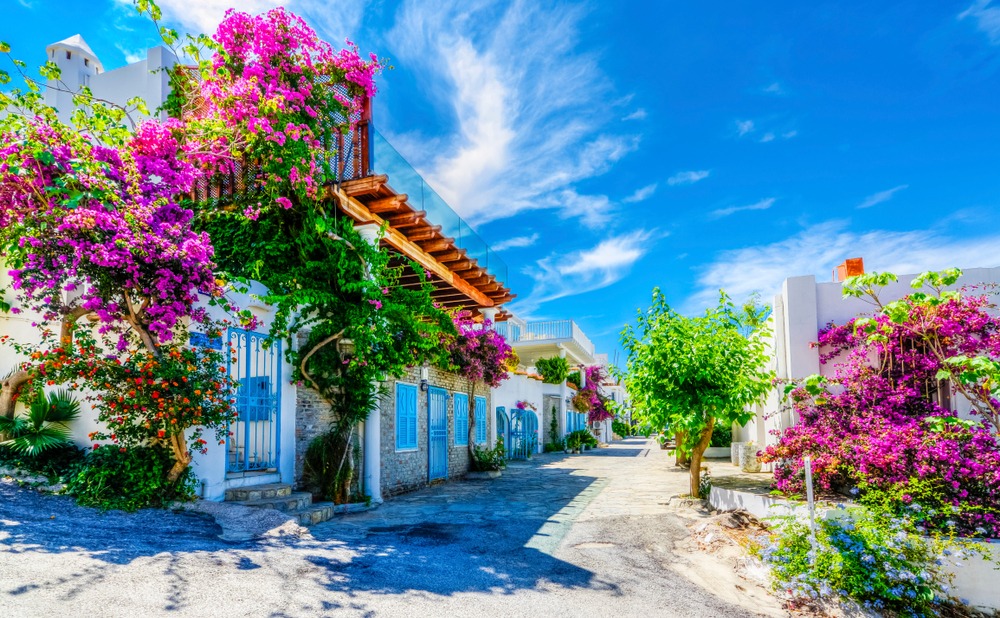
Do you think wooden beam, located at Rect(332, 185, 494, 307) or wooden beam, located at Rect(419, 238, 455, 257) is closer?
wooden beam, located at Rect(332, 185, 494, 307)

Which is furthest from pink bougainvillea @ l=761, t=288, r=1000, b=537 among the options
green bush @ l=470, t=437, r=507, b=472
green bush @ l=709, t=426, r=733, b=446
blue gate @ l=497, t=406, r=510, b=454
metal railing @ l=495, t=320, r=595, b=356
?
metal railing @ l=495, t=320, r=595, b=356

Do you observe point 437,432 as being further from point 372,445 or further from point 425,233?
point 425,233

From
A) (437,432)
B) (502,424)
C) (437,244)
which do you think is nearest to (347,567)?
(437,244)

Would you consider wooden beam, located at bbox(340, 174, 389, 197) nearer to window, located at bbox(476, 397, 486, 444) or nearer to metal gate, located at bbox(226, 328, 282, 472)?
metal gate, located at bbox(226, 328, 282, 472)

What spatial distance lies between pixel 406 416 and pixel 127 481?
5.59 m

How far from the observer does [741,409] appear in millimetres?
9234

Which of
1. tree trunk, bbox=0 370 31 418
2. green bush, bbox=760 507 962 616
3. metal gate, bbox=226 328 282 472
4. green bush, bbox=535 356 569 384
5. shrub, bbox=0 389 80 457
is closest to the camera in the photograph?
green bush, bbox=760 507 962 616

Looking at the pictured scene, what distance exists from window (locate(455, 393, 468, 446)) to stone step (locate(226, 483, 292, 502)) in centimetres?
636

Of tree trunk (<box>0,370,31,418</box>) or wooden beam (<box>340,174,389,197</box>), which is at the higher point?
wooden beam (<box>340,174,389,197</box>)

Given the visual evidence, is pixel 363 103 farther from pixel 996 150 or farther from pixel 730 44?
pixel 996 150

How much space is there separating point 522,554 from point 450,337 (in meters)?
6.86

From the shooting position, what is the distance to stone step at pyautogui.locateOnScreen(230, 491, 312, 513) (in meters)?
7.56

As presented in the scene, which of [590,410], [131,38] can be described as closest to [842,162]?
[131,38]

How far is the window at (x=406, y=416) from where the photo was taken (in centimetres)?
1137
